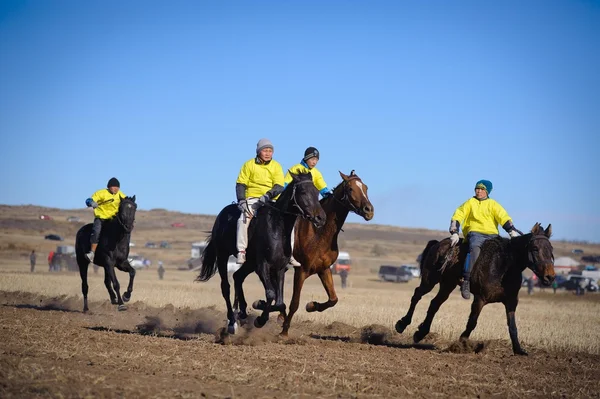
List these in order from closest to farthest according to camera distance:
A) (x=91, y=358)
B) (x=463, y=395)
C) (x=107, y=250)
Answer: (x=463, y=395), (x=91, y=358), (x=107, y=250)

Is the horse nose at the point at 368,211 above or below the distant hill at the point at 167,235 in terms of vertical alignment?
above

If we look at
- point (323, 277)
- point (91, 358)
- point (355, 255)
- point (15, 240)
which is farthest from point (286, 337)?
point (355, 255)

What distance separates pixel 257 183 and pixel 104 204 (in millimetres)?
6425

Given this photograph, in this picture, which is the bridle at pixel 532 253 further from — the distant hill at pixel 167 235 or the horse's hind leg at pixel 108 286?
the distant hill at pixel 167 235

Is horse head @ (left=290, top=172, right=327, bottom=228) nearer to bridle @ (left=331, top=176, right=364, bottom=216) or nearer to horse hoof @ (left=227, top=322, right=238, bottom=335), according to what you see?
bridle @ (left=331, top=176, right=364, bottom=216)

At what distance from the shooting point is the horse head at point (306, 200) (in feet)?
40.0

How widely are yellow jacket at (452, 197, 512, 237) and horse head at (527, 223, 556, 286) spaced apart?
0.87 metres

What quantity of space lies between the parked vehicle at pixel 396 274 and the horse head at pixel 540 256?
52.8 m

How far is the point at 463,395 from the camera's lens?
9.02 metres

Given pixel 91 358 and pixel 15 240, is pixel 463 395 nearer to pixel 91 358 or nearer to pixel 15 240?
pixel 91 358

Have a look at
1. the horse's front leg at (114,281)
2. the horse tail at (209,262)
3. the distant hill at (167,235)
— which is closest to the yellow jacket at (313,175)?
the horse tail at (209,262)

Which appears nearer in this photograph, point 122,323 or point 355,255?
point 122,323

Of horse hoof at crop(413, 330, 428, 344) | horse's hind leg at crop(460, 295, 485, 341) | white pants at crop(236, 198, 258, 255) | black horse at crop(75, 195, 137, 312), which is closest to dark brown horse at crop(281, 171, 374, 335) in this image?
white pants at crop(236, 198, 258, 255)

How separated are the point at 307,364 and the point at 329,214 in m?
4.09
